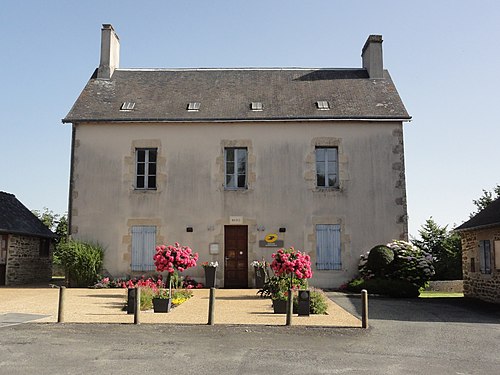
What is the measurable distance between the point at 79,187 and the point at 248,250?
17.6ft

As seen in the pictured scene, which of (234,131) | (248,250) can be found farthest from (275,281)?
(234,131)

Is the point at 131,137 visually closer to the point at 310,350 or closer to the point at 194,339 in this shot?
the point at 194,339

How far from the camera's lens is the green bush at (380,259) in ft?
45.4

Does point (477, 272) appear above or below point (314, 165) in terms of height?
below

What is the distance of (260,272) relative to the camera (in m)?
14.7

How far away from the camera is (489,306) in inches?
459

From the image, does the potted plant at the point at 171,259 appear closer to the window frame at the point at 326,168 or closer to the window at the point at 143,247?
the window at the point at 143,247

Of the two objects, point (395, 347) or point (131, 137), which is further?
point (131, 137)

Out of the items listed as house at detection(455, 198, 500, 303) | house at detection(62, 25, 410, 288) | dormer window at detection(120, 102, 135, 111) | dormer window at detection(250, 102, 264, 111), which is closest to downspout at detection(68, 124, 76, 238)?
house at detection(62, 25, 410, 288)

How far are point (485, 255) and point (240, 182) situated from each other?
6906 millimetres

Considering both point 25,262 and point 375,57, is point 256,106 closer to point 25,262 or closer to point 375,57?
point 375,57

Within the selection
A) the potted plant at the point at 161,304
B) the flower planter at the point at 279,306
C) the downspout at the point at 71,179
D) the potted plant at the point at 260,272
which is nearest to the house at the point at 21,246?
the downspout at the point at 71,179

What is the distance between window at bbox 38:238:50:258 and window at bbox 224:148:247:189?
803 cm

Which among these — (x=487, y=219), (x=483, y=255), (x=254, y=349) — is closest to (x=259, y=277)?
(x=483, y=255)
